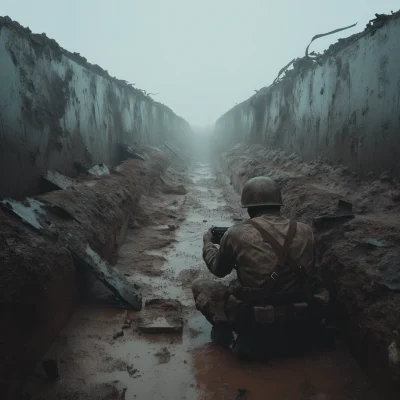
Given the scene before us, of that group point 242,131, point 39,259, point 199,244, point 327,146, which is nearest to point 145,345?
point 39,259

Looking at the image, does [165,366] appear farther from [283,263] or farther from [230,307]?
[283,263]

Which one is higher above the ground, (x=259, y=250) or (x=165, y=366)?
(x=259, y=250)

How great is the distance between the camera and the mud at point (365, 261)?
7.63 ft

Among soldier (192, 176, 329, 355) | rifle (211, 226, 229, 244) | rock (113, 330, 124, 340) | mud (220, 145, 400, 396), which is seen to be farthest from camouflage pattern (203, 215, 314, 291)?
rock (113, 330, 124, 340)

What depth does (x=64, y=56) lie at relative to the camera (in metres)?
6.14

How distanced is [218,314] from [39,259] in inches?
57.7

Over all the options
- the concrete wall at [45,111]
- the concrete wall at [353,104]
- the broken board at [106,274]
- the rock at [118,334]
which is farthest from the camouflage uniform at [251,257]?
the concrete wall at [45,111]

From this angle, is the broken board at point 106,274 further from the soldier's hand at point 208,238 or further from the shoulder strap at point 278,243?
the shoulder strap at point 278,243

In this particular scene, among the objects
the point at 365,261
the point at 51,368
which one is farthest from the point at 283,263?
the point at 51,368

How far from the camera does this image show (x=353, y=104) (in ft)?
18.0

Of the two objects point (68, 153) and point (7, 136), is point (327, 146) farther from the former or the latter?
point (7, 136)

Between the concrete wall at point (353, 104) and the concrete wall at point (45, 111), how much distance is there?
4434 mm

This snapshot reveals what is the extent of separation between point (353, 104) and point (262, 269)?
3.90 m

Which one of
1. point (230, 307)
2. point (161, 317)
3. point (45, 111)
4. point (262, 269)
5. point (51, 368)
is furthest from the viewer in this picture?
point (45, 111)
